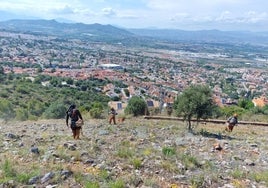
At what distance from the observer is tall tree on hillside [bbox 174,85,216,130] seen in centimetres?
1825

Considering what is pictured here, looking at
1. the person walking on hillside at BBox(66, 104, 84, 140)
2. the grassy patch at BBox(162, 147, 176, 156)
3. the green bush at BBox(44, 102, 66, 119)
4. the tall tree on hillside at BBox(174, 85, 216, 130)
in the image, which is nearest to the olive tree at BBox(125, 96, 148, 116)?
the green bush at BBox(44, 102, 66, 119)

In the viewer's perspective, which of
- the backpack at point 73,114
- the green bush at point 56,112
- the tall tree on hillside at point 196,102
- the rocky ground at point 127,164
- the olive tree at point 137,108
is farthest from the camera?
the olive tree at point 137,108

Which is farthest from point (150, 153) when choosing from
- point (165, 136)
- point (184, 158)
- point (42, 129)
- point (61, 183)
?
point (42, 129)

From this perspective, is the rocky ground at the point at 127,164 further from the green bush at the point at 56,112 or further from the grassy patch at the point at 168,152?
the green bush at the point at 56,112

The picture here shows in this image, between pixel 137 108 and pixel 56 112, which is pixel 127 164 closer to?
pixel 56 112

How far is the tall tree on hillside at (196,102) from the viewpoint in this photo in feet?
59.9

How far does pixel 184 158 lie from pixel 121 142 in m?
3.20

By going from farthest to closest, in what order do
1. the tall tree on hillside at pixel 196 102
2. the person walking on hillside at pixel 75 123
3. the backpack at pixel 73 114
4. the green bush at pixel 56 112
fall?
the green bush at pixel 56 112, the tall tree on hillside at pixel 196 102, the backpack at pixel 73 114, the person walking on hillside at pixel 75 123

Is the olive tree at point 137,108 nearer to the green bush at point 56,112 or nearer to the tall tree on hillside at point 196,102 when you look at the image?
the green bush at point 56,112

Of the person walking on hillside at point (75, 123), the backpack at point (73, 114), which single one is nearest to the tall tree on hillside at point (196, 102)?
the person walking on hillside at point (75, 123)

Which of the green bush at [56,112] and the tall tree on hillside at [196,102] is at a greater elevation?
the tall tree on hillside at [196,102]

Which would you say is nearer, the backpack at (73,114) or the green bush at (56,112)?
the backpack at (73,114)

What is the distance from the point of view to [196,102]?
1825 centimetres

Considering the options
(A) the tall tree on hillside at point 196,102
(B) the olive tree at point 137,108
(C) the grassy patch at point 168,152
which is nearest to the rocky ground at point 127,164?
(C) the grassy patch at point 168,152
